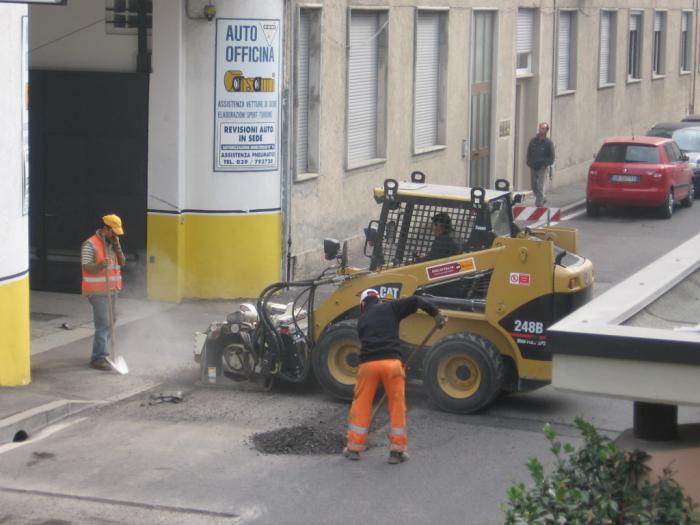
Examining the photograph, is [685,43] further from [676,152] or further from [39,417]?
[39,417]

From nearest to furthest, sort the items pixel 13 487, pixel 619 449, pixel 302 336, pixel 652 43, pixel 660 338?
pixel 660 338, pixel 619 449, pixel 13 487, pixel 302 336, pixel 652 43

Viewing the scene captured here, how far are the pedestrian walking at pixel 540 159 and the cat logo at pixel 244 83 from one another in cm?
1070

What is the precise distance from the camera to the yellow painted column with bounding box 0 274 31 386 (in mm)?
12117

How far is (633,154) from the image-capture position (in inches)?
1017

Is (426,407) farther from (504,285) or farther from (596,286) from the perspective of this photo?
(596,286)

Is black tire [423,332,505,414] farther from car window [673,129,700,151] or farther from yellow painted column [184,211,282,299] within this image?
car window [673,129,700,151]

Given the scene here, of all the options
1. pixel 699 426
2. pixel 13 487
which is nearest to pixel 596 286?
Result: pixel 13 487

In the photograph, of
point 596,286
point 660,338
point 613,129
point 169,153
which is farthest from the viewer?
point 613,129

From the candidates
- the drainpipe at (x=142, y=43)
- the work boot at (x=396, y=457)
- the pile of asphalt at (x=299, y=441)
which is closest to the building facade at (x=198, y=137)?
the drainpipe at (x=142, y=43)

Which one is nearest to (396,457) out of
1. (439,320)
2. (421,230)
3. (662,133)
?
(439,320)

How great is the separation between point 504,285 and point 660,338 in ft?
22.6

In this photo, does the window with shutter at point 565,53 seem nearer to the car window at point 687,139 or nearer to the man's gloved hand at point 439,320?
the car window at point 687,139

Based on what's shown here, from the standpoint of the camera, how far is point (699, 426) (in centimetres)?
533

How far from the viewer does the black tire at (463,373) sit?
1141cm
